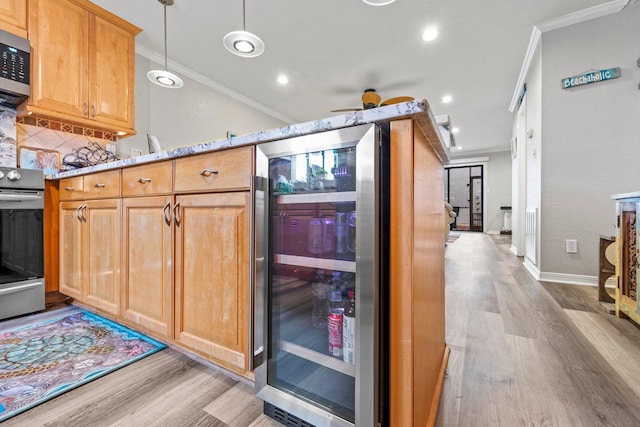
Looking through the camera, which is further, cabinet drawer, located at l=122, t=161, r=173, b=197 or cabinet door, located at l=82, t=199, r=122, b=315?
cabinet door, located at l=82, t=199, r=122, b=315

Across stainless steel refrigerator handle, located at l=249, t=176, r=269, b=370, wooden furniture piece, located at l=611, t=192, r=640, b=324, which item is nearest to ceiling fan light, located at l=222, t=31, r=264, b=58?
stainless steel refrigerator handle, located at l=249, t=176, r=269, b=370

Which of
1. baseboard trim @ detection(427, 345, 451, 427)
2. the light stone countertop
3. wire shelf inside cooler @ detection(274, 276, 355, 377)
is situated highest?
the light stone countertop

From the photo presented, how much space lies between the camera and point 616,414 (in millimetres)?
877

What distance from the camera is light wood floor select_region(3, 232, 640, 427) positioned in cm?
87

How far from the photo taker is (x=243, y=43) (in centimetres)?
190

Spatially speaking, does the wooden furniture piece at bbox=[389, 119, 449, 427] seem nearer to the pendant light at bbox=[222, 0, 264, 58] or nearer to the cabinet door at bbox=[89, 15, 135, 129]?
the pendant light at bbox=[222, 0, 264, 58]

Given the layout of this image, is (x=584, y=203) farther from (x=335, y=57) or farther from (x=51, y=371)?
(x=51, y=371)

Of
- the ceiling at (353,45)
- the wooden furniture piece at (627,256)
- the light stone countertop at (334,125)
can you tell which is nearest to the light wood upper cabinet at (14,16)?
the ceiling at (353,45)

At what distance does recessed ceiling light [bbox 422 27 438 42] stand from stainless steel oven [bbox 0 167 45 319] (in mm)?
3565

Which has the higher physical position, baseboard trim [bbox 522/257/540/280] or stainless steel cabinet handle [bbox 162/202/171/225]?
stainless steel cabinet handle [bbox 162/202/171/225]

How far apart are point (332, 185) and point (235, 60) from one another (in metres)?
3.38

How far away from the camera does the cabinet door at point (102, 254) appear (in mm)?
1438

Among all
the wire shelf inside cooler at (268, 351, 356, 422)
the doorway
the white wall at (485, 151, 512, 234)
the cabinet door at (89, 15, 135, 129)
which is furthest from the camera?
the doorway

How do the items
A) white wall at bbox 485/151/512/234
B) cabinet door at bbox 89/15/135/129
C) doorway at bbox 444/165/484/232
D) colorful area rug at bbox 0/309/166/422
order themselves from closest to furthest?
colorful area rug at bbox 0/309/166/422 < cabinet door at bbox 89/15/135/129 < white wall at bbox 485/151/512/234 < doorway at bbox 444/165/484/232
